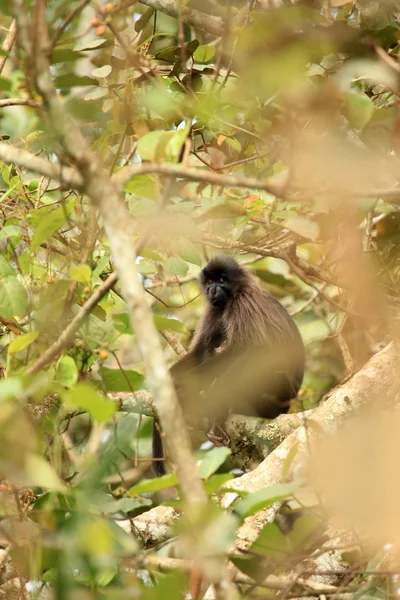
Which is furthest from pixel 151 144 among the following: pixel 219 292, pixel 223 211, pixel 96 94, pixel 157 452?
pixel 219 292

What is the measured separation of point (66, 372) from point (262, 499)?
863 millimetres

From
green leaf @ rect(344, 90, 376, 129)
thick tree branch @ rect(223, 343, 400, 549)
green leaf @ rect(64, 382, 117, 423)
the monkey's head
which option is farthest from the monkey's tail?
green leaf @ rect(64, 382, 117, 423)

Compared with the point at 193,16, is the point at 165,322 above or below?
below

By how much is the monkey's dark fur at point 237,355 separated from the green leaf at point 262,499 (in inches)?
126

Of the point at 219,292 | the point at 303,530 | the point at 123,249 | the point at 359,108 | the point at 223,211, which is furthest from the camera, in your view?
the point at 219,292

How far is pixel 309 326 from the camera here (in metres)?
6.24

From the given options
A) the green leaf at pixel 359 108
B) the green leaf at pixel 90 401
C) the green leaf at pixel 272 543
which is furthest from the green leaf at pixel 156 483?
the green leaf at pixel 359 108

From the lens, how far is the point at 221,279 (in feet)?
21.0

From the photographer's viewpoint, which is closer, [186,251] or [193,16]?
[186,251]

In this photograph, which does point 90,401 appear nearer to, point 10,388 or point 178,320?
point 10,388

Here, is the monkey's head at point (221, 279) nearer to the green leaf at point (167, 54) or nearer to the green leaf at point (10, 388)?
the green leaf at point (167, 54)

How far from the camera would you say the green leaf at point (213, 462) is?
73.0 inches

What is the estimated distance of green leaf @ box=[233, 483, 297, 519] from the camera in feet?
5.91

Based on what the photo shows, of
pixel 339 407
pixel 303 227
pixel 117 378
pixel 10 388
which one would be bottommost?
pixel 339 407
